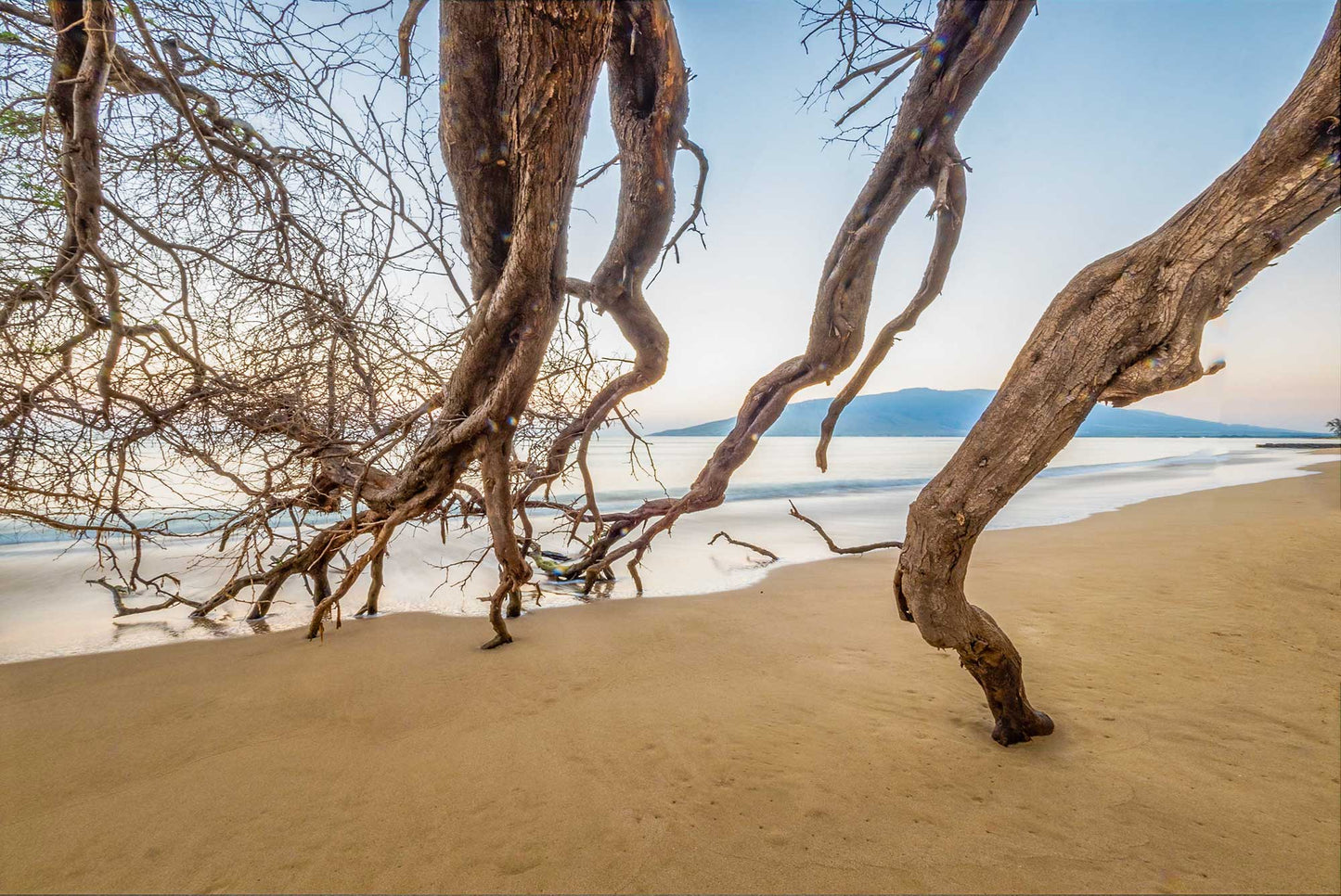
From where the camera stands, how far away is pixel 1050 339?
1963 millimetres

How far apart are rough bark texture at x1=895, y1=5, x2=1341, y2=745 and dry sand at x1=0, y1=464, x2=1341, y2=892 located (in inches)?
29.3

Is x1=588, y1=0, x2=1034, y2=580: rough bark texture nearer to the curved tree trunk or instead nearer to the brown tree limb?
the brown tree limb

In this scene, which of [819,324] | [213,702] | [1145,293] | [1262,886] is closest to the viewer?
[1262,886]

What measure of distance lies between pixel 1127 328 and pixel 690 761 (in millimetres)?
2466

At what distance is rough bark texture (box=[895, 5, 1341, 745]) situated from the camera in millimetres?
1545

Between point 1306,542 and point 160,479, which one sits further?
point 1306,542

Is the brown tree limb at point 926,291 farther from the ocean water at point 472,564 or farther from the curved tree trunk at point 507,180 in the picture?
the curved tree trunk at point 507,180

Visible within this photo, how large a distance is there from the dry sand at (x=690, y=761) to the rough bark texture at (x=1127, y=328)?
0.74 metres

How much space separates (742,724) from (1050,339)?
7.60 feet

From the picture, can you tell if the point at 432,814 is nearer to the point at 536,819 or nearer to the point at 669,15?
the point at 536,819

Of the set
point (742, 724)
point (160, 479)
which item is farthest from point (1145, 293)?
point (160, 479)

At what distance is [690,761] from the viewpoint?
2584 mm

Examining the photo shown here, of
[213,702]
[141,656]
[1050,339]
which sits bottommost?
[213,702]

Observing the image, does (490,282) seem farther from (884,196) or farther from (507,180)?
(884,196)
